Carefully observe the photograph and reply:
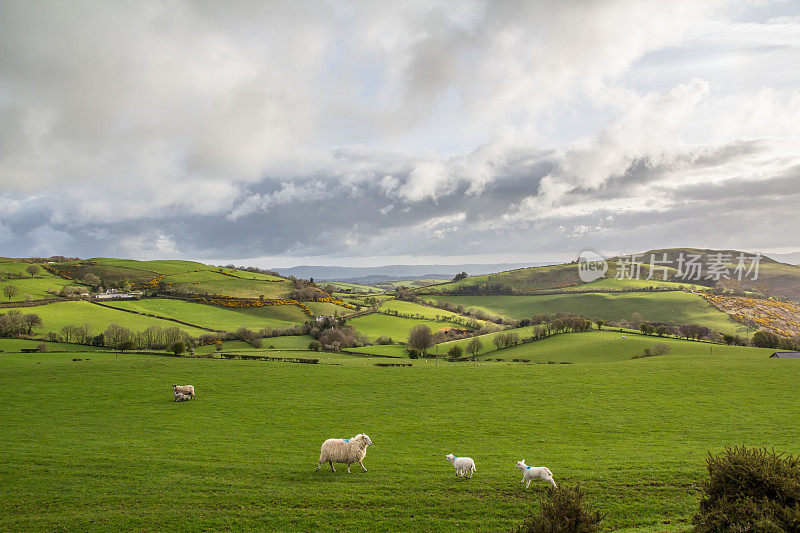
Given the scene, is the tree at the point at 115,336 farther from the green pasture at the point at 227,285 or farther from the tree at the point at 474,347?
the tree at the point at 474,347

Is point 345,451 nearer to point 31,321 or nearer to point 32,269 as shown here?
point 31,321

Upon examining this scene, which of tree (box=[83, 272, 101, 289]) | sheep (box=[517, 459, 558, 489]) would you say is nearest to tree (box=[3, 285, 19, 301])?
tree (box=[83, 272, 101, 289])

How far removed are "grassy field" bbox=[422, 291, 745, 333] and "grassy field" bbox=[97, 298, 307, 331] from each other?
73.4 metres

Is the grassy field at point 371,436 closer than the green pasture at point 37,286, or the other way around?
the grassy field at point 371,436

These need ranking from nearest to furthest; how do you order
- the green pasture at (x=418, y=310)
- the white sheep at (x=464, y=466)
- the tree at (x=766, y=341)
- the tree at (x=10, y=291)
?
1. the white sheep at (x=464, y=466)
2. the tree at (x=766, y=341)
3. the tree at (x=10, y=291)
4. the green pasture at (x=418, y=310)

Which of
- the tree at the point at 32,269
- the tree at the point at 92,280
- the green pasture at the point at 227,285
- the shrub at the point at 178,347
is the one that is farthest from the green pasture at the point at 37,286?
the shrub at the point at 178,347

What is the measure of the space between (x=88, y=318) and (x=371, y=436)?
86878mm

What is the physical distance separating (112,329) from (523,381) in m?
75.5

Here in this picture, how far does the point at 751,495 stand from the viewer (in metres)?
Result: 10.8

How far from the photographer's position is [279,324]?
10275 cm

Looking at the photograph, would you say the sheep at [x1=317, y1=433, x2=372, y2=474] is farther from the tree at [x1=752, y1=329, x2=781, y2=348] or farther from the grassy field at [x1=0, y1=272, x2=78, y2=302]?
the grassy field at [x1=0, y1=272, x2=78, y2=302]

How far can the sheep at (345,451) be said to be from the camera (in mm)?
18469

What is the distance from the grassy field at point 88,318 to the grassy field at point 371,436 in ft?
97.0

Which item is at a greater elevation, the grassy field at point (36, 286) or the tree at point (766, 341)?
the tree at point (766, 341)
